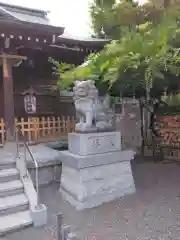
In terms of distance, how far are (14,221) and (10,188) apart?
74 centimetres

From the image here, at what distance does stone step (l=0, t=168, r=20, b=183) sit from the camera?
5270 mm

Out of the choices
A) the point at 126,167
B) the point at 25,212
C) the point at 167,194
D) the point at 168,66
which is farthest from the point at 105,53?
the point at 25,212

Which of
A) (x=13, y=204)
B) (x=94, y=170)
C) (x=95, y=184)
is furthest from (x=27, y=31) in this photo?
(x=13, y=204)

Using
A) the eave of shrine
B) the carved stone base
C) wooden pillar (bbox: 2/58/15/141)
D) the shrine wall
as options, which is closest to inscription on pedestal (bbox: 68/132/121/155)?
the carved stone base

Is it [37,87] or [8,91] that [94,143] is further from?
[37,87]

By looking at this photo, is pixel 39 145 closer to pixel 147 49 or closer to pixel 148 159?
pixel 148 159

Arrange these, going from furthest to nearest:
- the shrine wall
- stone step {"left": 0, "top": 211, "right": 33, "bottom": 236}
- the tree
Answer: the shrine wall → the tree → stone step {"left": 0, "top": 211, "right": 33, "bottom": 236}

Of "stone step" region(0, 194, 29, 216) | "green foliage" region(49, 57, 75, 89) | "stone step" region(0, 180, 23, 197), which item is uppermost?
"green foliage" region(49, 57, 75, 89)

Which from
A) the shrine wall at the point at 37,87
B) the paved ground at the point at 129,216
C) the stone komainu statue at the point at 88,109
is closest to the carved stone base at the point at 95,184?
the paved ground at the point at 129,216

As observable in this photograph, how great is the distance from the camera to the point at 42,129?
28.9 feet

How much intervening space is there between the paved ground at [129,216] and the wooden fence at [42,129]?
8.60 feet

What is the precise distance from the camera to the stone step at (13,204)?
466cm

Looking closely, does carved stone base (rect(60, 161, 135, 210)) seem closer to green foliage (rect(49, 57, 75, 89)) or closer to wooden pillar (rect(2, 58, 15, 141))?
wooden pillar (rect(2, 58, 15, 141))

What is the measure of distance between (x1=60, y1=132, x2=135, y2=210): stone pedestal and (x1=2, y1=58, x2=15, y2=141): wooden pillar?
2.38 m
